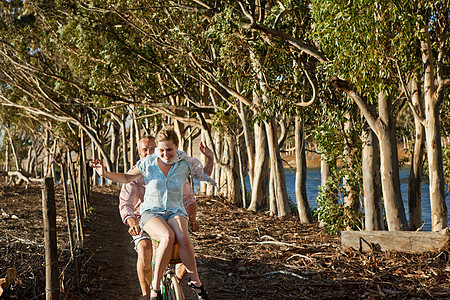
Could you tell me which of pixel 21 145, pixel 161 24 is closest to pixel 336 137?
pixel 161 24

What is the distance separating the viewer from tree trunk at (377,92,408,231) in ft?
27.7

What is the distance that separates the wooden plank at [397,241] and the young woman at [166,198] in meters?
3.48

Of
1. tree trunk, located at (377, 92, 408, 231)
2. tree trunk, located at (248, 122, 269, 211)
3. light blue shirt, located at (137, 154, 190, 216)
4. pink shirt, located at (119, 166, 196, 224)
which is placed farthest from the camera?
tree trunk, located at (248, 122, 269, 211)

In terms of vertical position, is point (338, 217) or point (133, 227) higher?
point (133, 227)

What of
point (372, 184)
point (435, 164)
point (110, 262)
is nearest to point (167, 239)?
point (110, 262)

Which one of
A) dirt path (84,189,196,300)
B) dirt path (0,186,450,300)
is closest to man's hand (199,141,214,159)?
dirt path (0,186,450,300)

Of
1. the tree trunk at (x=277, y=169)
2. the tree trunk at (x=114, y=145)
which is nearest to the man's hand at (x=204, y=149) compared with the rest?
the tree trunk at (x=277, y=169)

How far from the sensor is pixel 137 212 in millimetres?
5367

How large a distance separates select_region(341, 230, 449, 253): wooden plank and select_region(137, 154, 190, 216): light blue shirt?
3.66 m

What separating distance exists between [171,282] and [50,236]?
44.1 inches

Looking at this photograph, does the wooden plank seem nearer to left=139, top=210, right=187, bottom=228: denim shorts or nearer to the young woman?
the young woman

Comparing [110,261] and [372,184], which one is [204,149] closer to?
[110,261]

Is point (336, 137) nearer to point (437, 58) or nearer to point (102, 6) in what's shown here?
point (437, 58)

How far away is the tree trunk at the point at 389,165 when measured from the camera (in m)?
8.45
